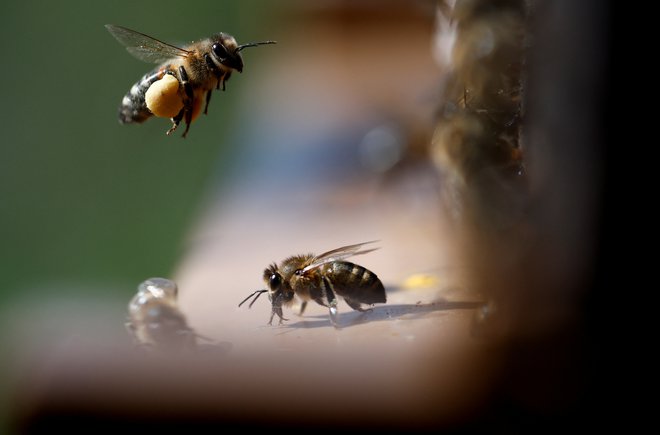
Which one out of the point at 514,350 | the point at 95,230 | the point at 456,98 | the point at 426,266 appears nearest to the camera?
the point at 514,350

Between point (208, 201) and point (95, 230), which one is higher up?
point (95, 230)

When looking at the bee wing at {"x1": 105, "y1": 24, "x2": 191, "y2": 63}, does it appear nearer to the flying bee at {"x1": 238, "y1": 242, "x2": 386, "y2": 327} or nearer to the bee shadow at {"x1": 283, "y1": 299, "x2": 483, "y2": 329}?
the flying bee at {"x1": 238, "y1": 242, "x2": 386, "y2": 327}

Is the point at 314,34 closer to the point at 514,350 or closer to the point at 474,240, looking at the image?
the point at 474,240

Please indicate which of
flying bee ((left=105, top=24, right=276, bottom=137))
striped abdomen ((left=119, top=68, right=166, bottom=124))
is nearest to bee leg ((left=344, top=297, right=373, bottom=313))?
flying bee ((left=105, top=24, right=276, bottom=137))

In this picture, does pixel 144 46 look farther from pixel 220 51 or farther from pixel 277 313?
pixel 277 313

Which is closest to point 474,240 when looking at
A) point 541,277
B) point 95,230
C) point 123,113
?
point 541,277

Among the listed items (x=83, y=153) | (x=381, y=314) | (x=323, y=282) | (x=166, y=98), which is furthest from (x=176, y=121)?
(x=83, y=153)
